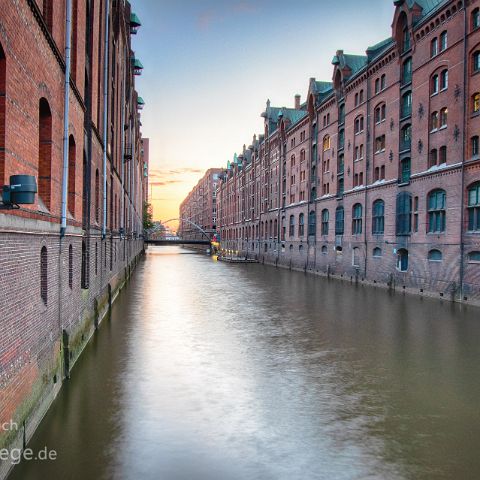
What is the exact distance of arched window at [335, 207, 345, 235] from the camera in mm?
40312

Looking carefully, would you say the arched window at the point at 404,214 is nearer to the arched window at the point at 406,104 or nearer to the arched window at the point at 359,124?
the arched window at the point at 406,104

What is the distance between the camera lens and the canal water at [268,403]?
6.98 metres

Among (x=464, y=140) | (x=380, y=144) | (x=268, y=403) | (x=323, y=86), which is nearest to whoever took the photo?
(x=268, y=403)

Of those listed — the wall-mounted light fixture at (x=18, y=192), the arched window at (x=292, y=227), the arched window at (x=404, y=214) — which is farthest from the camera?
the arched window at (x=292, y=227)

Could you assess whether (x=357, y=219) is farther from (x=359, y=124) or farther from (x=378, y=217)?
(x=359, y=124)

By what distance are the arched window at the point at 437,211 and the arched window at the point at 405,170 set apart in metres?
3.27

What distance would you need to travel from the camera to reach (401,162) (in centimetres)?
3131

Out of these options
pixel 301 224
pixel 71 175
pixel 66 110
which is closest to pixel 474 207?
pixel 71 175

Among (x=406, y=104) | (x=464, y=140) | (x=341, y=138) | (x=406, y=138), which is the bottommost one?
(x=464, y=140)

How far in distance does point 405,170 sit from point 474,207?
25.7 feet

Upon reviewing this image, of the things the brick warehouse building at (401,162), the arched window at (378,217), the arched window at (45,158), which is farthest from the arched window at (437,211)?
the arched window at (45,158)

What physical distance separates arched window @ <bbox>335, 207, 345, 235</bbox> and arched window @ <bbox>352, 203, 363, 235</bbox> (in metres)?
2.00

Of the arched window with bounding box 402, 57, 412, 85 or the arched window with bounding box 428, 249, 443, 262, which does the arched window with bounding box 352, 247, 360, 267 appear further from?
the arched window with bounding box 402, 57, 412, 85

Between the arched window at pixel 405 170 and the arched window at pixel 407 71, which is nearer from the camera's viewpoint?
the arched window at pixel 407 71
